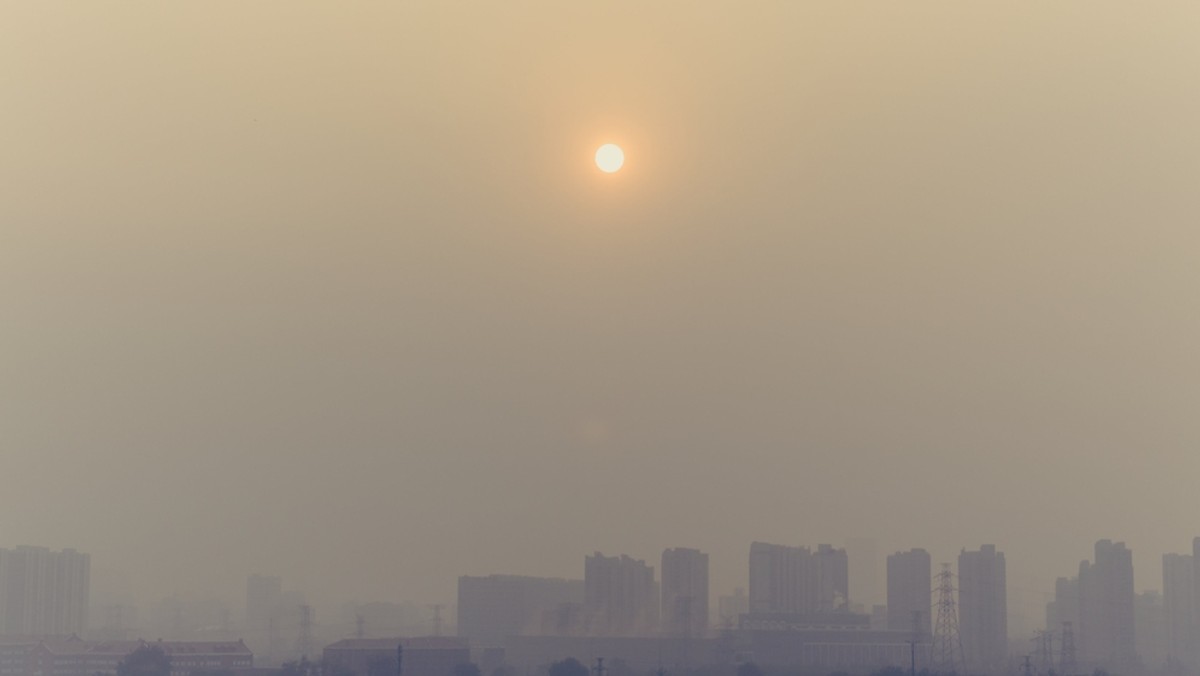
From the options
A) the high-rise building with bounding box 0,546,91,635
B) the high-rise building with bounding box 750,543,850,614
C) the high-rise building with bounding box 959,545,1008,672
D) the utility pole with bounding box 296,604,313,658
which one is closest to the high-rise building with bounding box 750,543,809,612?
the high-rise building with bounding box 750,543,850,614

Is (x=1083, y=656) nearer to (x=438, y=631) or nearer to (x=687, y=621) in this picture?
A: (x=687, y=621)

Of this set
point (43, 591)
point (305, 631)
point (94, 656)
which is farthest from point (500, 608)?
point (43, 591)

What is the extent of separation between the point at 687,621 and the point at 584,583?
1560 millimetres

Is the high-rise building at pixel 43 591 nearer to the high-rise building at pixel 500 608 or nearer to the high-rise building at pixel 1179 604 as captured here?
the high-rise building at pixel 500 608

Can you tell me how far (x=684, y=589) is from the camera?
19.7 meters

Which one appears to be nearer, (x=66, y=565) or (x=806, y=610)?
(x=66, y=565)

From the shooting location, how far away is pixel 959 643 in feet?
62.2

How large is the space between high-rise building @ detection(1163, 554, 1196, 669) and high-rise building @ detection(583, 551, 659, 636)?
7.45 metres

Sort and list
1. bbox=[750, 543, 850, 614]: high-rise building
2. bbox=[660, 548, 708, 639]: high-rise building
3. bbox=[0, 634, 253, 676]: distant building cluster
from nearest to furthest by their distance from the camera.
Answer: bbox=[0, 634, 253, 676]: distant building cluster → bbox=[660, 548, 708, 639]: high-rise building → bbox=[750, 543, 850, 614]: high-rise building

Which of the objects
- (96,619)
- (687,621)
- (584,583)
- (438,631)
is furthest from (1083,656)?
(96,619)

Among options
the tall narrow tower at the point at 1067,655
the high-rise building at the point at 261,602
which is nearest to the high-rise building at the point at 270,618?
the high-rise building at the point at 261,602

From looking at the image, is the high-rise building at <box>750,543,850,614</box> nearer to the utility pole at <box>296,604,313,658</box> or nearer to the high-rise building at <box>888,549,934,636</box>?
the high-rise building at <box>888,549,934,636</box>

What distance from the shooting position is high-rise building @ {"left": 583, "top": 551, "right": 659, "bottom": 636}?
1922cm

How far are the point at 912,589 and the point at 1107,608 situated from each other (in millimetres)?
2872
